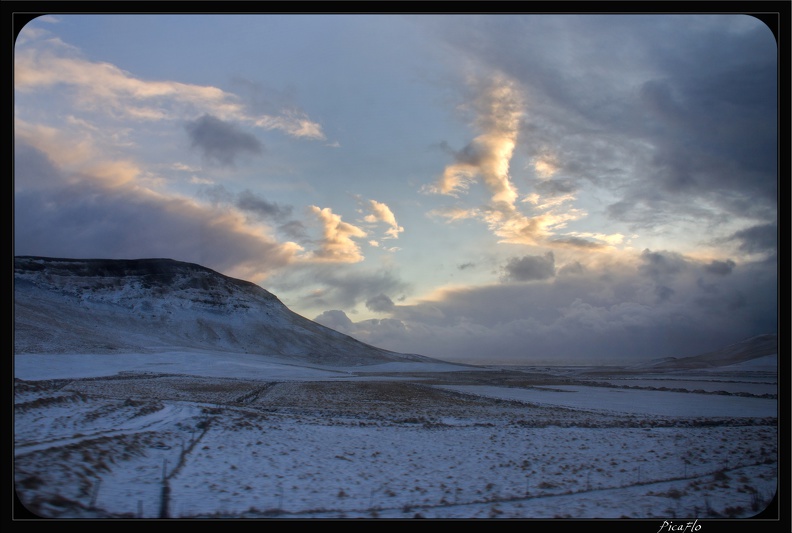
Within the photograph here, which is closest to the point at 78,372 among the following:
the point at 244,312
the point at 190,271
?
the point at 244,312

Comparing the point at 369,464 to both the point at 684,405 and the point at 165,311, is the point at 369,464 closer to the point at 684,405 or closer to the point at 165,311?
the point at 684,405
